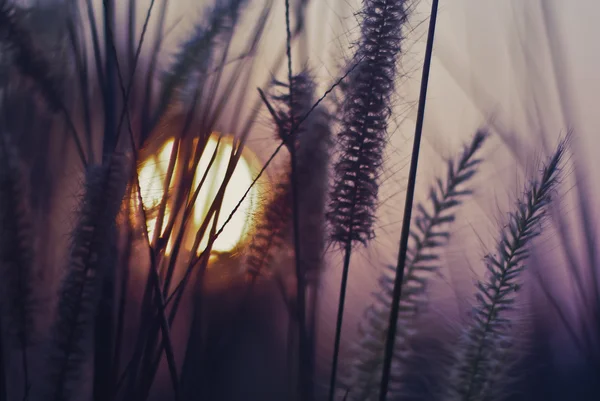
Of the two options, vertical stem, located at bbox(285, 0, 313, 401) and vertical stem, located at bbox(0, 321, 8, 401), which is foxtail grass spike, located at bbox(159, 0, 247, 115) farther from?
vertical stem, located at bbox(0, 321, 8, 401)

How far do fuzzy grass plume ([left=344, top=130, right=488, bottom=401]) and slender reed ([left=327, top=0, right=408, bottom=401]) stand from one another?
0.03 meters

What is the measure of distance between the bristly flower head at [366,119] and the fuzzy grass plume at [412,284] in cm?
3

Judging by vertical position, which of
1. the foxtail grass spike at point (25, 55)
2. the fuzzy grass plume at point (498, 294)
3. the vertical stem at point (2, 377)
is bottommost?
the vertical stem at point (2, 377)

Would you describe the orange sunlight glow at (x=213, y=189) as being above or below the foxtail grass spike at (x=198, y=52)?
below

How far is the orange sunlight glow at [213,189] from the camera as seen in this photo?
1.32 ft

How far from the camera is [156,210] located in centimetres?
38

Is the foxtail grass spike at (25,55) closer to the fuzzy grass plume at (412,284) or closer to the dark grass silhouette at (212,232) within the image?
the dark grass silhouette at (212,232)

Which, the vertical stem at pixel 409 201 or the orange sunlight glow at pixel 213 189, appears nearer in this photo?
the vertical stem at pixel 409 201

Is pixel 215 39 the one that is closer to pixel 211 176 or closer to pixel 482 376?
pixel 211 176

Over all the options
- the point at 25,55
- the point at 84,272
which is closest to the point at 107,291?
the point at 84,272

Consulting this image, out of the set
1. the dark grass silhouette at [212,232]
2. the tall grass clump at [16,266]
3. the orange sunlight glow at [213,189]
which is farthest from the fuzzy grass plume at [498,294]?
the tall grass clump at [16,266]

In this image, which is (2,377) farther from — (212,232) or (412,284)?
(412,284)

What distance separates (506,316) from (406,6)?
0.65ft

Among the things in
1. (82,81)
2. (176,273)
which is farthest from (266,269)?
(82,81)
